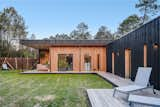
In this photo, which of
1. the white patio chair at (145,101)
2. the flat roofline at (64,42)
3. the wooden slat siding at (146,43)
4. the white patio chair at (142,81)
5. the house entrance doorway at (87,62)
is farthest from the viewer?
the house entrance doorway at (87,62)

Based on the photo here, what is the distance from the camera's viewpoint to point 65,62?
22.3 metres

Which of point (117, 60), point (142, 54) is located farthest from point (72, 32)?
point (142, 54)

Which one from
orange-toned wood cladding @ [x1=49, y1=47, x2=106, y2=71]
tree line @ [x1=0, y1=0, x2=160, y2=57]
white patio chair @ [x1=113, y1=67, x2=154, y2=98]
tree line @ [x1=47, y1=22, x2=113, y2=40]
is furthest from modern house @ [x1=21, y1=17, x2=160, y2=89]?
tree line @ [x1=47, y1=22, x2=113, y2=40]

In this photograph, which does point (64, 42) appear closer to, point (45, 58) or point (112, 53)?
point (112, 53)

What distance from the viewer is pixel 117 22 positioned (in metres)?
38.1

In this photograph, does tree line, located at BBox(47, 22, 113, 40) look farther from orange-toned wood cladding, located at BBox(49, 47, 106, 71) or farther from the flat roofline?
the flat roofline

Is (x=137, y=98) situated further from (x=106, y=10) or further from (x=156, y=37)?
(x=106, y=10)

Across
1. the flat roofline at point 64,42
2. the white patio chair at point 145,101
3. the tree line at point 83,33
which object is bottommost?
the white patio chair at point 145,101

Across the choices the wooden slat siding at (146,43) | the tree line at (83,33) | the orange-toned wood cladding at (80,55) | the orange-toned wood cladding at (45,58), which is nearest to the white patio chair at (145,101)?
the wooden slat siding at (146,43)

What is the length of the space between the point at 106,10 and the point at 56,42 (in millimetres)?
9160

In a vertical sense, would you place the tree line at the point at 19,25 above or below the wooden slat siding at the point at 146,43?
above

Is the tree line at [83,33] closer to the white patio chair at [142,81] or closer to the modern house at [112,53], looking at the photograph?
the modern house at [112,53]

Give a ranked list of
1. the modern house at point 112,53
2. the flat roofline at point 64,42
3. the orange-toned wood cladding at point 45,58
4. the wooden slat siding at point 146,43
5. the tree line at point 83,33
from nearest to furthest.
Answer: the wooden slat siding at point 146,43, the modern house at point 112,53, the flat roofline at point 64,42, the orange-toned wood cladding at point 45,58, the tree line at point 83,33

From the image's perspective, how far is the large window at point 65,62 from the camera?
22.3 meters
